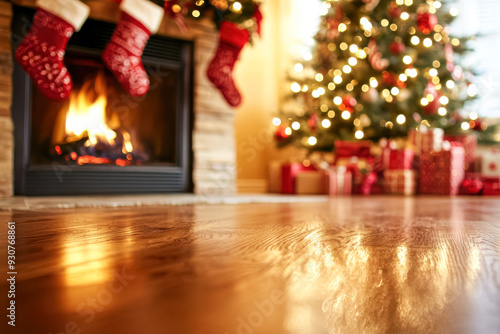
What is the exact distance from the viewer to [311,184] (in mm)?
3146

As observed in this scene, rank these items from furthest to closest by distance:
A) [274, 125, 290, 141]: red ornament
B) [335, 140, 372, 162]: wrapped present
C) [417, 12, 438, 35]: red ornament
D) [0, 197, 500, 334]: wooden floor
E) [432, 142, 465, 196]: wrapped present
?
[274, 125, 290, 141]: red ornament → [335, 140, 372, 162]: wrapped present → [417, 12, 438, 35]: red ornament → [432, 142, 465, 196]: wrapped present → [0, 197, 500, 334]: wooden floor

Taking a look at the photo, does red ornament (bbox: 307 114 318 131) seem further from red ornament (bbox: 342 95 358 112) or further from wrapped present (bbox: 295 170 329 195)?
wrapped present (bbox: 295 170 329 195)

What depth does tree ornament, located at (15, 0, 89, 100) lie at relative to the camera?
1796 mm

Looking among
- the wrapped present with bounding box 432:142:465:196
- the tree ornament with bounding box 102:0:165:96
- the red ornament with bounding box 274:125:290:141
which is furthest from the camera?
the red ornament with bounding box 274:125:290:141

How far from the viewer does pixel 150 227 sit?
37.8 inches

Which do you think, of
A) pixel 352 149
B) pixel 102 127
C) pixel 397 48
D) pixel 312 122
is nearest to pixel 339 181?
pixel 352 149

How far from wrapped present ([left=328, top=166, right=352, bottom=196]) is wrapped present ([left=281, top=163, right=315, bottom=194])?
0.24 metres

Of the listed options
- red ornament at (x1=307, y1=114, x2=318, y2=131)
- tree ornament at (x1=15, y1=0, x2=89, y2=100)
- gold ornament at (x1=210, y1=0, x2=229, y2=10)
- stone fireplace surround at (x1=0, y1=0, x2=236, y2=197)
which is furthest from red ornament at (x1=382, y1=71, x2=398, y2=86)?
tree ornament at (x1=15, y1=0, x2=89, y2=100)

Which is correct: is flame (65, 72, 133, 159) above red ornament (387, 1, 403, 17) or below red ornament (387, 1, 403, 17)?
below

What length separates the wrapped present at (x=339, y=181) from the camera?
307cm

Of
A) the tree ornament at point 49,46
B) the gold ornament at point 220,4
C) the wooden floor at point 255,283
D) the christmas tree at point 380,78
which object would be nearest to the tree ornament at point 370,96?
the christmas tree at point 380,78

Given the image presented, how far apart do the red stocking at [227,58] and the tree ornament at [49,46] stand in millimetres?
757

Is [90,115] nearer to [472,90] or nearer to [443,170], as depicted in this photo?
[443,170]

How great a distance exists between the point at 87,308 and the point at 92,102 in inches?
85.4
